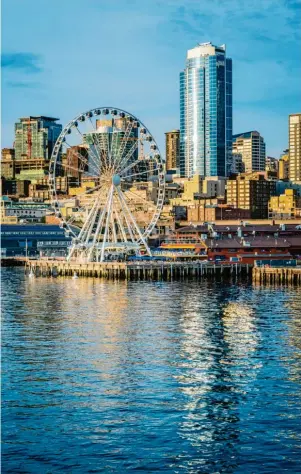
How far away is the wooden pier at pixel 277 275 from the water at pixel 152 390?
31.1 m

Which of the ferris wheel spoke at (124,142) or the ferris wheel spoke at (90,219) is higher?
the ferris wheel spoke at (124,142)

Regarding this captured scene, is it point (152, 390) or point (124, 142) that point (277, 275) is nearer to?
point (124, 142)

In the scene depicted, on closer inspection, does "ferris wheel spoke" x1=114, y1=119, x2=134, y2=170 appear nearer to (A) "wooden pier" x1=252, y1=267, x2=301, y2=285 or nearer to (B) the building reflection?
(A) "wooden pier" x1=252, y1=267, x2=301, y2=285

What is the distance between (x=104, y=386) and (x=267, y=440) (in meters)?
8.87

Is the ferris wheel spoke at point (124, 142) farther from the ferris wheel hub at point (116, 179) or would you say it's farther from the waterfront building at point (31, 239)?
the waterfront building at point (31, 239)

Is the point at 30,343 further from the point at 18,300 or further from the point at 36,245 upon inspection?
the point at 36,245

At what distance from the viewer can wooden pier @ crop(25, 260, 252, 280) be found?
10175 centimetres

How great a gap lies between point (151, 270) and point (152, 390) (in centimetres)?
6551

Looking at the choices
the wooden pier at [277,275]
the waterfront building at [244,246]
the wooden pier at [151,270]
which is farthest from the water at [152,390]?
the waterfront building at [244,246]

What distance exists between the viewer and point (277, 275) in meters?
96.5

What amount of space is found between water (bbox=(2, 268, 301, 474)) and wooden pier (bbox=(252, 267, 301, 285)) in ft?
102

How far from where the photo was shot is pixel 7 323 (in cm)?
5731

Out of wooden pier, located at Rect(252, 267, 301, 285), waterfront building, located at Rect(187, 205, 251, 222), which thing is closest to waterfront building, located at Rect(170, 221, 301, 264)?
wooden pier, located at Rect(252, 267, 301, 285)

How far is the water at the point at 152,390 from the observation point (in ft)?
96.2
